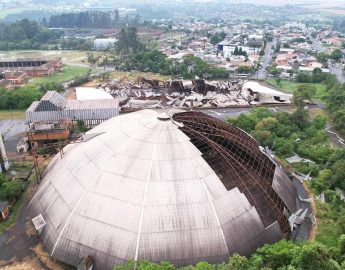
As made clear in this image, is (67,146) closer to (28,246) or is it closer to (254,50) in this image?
(28,246)

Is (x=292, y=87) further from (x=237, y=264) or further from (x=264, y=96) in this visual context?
(x=237, y=264)

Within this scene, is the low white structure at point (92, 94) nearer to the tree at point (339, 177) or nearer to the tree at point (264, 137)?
the tree at point (264, 137)

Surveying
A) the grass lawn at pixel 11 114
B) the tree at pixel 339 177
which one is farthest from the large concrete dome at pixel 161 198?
the grass lawn at pixel 11 114

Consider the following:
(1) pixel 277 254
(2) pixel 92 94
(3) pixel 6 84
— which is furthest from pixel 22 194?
(3) pixel 6 84

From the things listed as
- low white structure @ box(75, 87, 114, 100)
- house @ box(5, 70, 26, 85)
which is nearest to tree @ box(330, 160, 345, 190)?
low white structure @ box(75, 87, 114, 100)

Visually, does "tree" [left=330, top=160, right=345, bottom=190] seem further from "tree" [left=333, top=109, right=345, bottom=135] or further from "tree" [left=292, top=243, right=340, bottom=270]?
"tree" [left=333, top=109, right=345, bottom=135]

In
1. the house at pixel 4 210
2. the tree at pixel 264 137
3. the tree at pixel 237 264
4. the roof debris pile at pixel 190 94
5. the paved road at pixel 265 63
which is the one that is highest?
the tree at pixel 237 264

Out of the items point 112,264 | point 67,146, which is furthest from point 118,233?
point 67,146
